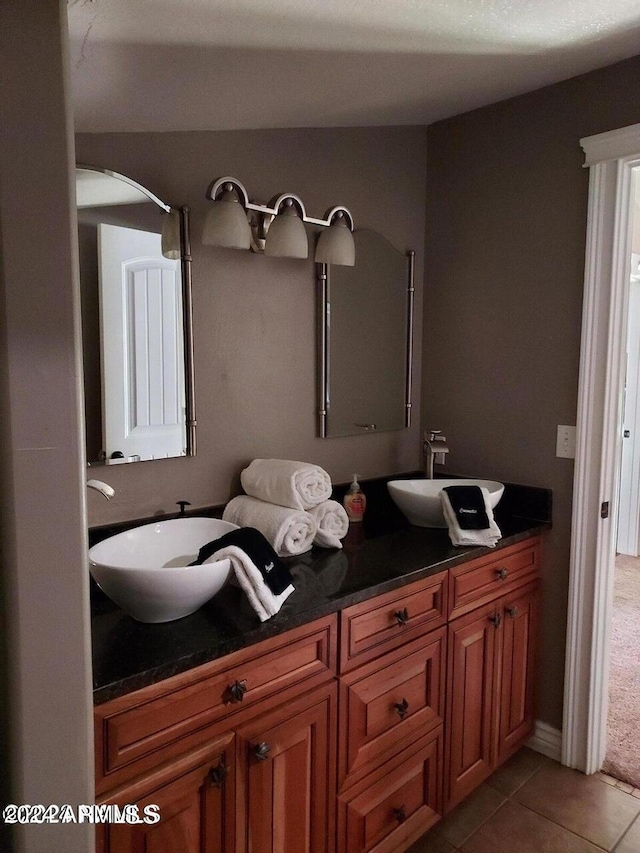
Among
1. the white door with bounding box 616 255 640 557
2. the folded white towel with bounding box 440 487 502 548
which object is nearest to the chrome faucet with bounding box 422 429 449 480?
the folded white towel with bounding box 440 487 502 548

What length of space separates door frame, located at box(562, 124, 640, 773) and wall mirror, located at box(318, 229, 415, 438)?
27.8 inches

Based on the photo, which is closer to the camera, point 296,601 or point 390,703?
point 296,601

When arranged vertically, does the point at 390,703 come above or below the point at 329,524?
below

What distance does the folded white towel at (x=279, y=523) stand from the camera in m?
1.63

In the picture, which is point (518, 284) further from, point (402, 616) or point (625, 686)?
point (625, 686)

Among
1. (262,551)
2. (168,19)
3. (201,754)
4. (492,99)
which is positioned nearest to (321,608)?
(262,551)

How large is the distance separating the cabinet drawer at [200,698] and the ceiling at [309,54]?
1.26 meters

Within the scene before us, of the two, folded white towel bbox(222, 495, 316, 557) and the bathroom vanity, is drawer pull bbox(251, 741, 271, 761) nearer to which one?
the bathroom vanity

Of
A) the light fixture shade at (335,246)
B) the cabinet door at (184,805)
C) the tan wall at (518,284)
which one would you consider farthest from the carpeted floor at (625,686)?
the light fixture shade at (335,246)

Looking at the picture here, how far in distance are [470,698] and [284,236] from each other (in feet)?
5.20

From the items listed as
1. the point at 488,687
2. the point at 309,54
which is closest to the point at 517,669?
the point at 488,687

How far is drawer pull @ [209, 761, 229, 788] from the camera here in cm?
119

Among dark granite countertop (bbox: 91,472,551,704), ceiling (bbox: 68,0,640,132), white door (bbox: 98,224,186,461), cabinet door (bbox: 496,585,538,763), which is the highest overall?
ceiling (bbox: 68,0,640,132)

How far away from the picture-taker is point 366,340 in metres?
2.29
